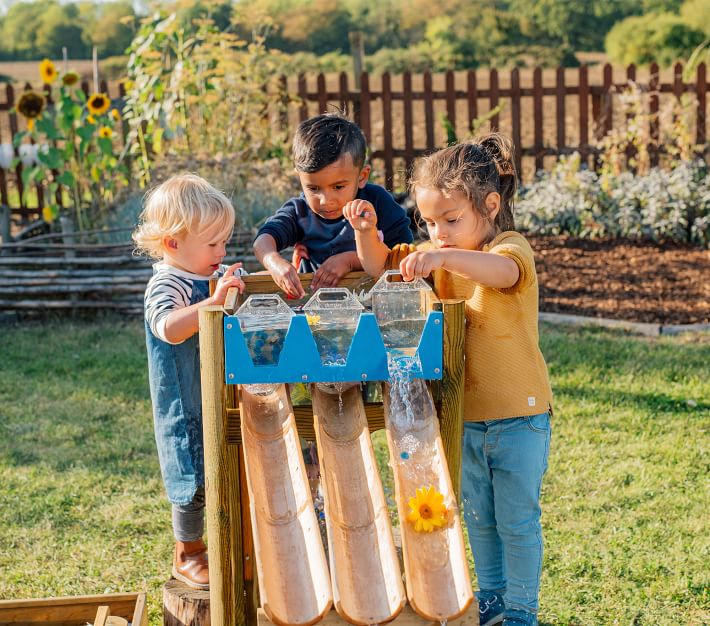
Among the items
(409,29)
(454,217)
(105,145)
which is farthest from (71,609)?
(409,29)

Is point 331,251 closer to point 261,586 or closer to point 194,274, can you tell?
point 194,274

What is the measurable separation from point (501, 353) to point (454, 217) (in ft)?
1.23

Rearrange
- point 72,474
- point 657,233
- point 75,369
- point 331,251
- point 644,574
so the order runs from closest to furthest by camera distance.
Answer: point 331,251 → point 644,574 → point 72,474 → point 75,369 → point 657,233

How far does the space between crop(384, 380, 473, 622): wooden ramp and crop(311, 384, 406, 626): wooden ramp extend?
38 millimetres

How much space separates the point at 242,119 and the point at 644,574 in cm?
594

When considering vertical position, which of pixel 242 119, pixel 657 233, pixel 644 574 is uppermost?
pixel 242 119

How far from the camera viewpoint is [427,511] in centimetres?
196

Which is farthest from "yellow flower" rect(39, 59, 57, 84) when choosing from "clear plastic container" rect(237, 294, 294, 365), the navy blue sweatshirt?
"clear plastic container" rect(237, 294, 294, 365)

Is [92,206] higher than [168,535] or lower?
higher

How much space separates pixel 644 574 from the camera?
3.31 metres

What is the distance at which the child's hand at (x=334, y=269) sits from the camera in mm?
2635

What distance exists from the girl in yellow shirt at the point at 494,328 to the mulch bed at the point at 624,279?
4220mm

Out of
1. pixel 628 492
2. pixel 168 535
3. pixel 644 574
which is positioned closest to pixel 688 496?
pixel 628 492

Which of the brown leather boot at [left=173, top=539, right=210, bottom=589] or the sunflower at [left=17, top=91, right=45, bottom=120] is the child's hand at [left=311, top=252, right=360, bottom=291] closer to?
the brown leather boot at [left=173, top=539, right=210, bottom=589]
